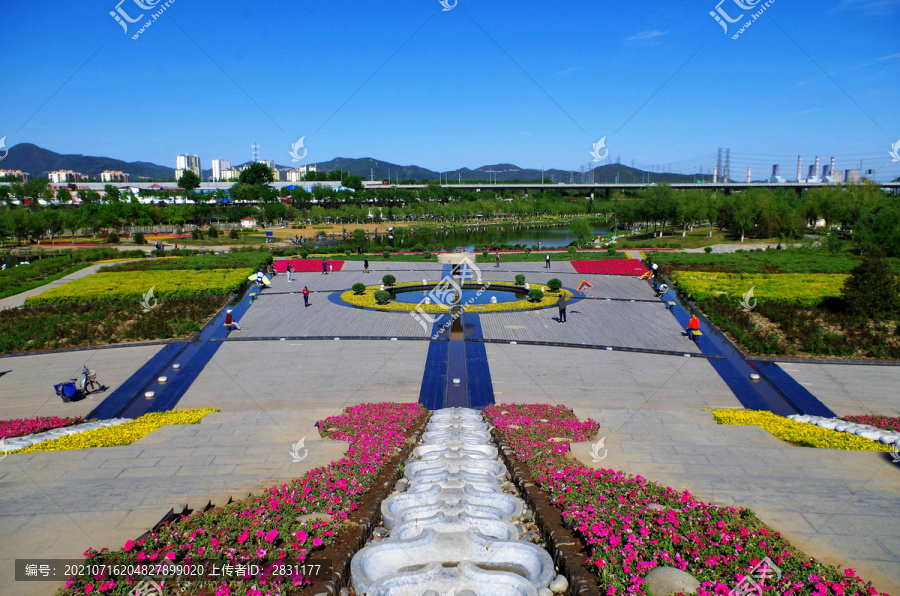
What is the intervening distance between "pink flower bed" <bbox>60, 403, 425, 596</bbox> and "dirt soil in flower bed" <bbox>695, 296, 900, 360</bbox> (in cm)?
1537

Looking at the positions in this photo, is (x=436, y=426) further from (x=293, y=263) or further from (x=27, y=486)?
(x=293, y=263)

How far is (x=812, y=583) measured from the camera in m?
5.48

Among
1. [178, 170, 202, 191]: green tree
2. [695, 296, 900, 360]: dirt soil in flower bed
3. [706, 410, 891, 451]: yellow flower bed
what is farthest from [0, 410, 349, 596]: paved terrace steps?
[178, 170, 202, 191]: green tree

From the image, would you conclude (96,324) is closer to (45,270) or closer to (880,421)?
(45,270)

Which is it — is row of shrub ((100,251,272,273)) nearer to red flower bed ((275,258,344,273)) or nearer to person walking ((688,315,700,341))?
red flower bed ((275,258,344,273))

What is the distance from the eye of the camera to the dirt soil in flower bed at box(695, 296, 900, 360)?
1783cm

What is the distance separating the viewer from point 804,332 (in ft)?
62.6

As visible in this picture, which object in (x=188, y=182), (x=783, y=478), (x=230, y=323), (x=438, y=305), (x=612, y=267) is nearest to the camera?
(x=783, y=478)

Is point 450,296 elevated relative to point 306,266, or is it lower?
lower

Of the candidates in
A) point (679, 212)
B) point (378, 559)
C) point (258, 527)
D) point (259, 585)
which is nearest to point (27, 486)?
point (258, 527)

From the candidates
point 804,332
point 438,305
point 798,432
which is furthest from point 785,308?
point 438,305

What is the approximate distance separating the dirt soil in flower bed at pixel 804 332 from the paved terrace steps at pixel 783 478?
861 centimetres

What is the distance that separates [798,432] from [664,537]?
6101mm

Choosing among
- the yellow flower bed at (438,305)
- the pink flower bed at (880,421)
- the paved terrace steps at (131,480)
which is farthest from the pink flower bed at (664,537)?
the yellow flower bed at (438,305)
